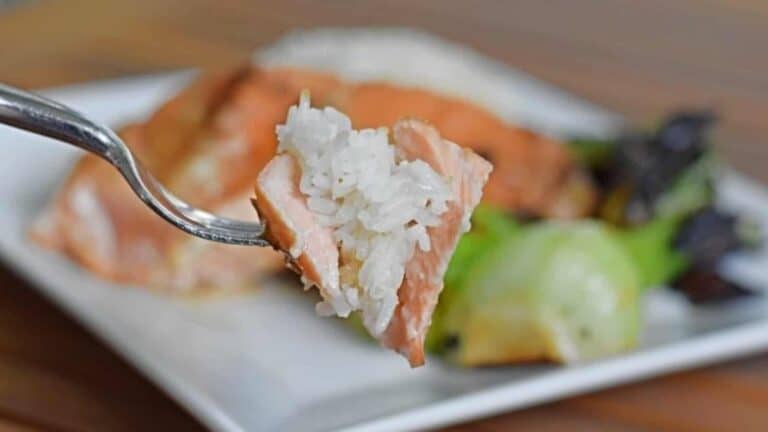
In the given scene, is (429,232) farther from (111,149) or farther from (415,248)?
(111,149)

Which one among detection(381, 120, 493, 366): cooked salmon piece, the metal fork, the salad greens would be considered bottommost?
the salad greens

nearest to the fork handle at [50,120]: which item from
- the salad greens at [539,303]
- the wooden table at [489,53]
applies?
the wooden table at [489,53]

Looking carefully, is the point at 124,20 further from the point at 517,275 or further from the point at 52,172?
the point at 517,275

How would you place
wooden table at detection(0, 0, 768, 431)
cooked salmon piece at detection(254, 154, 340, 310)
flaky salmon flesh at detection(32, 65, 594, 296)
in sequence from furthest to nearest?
1. flaky salmon flesh at detection(32, 65, 594, 296)
2. wooden table at detection(0, 0, 768, 431)
3. cooked salmon piece at detection(254, 154, 340, 310)

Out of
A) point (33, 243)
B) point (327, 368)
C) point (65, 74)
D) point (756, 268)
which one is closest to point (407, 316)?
point (327, 368)

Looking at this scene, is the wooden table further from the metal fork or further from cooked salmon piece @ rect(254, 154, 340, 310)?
cooked salmon piece @ rect(254, 154, 340, 310)

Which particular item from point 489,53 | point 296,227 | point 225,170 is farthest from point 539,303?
point 489,53

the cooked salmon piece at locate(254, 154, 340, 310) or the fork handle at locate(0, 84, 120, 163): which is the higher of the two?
the fork handle at locate(0, 84, 120, 163)

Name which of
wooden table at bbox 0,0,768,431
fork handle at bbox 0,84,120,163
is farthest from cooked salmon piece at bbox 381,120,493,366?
wooden table at bbox 0,0,768,431
